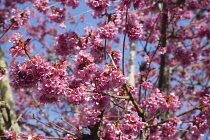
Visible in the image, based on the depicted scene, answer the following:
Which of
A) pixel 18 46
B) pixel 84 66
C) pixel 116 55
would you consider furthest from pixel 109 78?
pixel 18 46

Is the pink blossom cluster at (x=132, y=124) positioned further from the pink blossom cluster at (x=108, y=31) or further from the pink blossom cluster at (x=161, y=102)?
the pink blossom cluster at (x=108, y=31)

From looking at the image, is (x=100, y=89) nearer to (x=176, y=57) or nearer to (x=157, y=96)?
(x=157, y=96)

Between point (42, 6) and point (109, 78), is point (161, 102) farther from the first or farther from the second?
point (42, 6)

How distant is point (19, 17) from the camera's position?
169 inches

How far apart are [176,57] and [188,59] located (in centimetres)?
27

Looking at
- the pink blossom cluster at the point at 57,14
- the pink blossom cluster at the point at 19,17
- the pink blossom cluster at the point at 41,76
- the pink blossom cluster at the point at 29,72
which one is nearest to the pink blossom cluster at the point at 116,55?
the pink blossom cluster at the point at 41,76

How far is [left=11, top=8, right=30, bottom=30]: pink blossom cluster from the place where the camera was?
4280mm

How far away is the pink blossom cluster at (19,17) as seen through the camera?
14.0 feet

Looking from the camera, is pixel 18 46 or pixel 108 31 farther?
pixel 108 31

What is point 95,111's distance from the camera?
327 cm

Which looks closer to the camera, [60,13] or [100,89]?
[100,89]

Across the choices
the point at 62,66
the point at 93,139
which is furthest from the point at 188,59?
the point at 62,66

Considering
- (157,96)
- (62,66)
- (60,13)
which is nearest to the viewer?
(62,66)

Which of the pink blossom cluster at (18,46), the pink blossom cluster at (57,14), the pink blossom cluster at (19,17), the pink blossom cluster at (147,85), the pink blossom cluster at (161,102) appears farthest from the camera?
the pink blossom cluster at (57,14)
